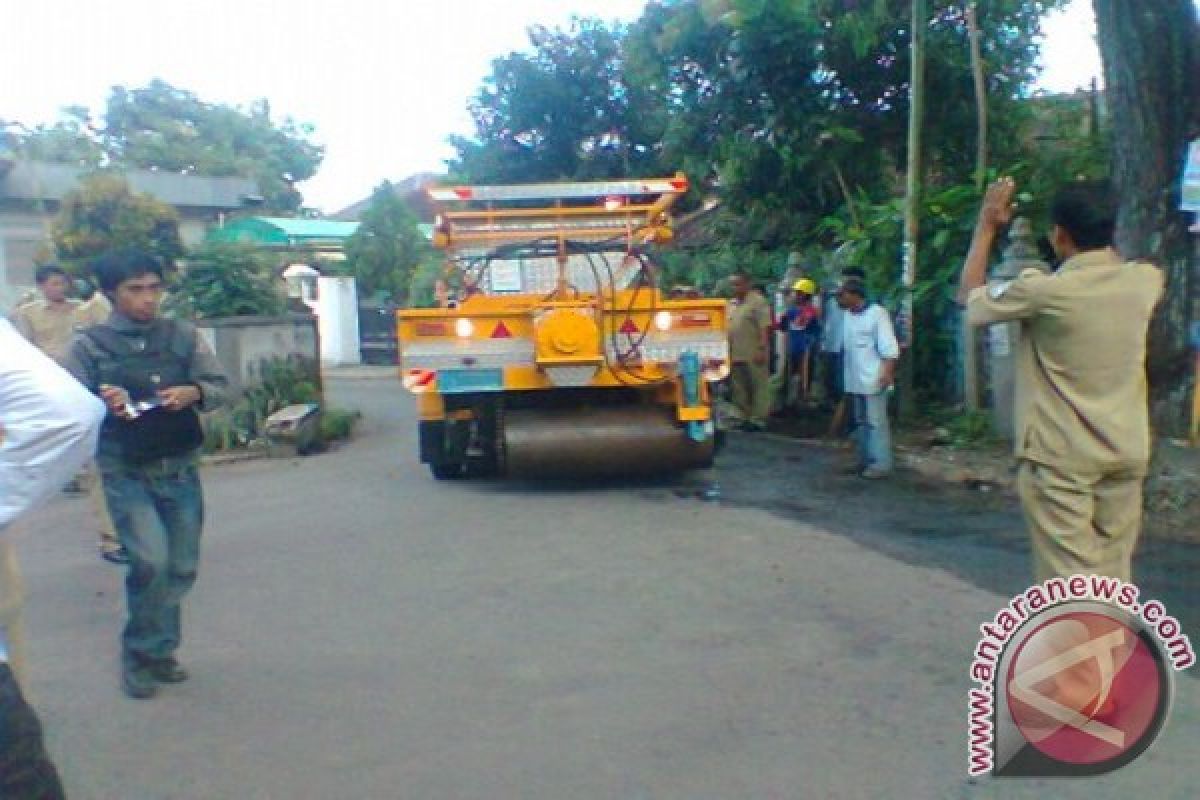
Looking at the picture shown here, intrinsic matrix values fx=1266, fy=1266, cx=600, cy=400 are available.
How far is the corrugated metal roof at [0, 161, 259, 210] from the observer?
72.8 feet

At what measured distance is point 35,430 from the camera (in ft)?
7.87

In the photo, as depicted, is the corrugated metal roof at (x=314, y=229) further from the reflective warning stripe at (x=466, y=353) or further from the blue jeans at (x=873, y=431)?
the blue jeans at (x=873, y=431)

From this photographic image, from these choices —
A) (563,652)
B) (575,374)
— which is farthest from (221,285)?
(563,652)

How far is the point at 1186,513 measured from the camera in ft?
25.2

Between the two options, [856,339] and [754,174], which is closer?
[856,339]

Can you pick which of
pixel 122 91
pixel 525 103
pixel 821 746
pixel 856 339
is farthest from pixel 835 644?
pixel 122 91

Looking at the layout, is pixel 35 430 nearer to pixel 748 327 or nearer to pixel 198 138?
pixel 748 327

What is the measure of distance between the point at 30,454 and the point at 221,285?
36.0 ft

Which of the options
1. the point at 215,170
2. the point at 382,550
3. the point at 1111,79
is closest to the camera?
the point at 382,550

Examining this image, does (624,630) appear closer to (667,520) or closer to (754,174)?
(667,520)

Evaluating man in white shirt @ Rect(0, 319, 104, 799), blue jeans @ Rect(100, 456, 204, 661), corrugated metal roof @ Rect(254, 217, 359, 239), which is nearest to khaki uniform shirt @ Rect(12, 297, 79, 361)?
blue jeans @ Rect(100, 456, 204, 661)

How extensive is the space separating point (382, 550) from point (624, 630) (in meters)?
2.26

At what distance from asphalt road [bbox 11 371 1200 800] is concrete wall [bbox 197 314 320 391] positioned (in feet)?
11.4

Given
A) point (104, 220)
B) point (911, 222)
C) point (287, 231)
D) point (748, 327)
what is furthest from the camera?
point (287, 231)
